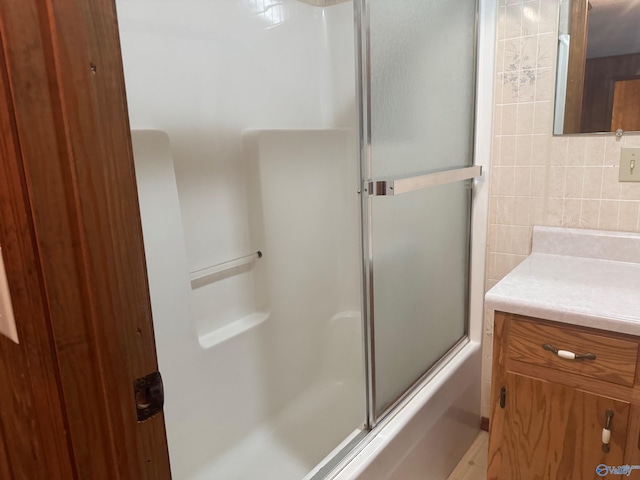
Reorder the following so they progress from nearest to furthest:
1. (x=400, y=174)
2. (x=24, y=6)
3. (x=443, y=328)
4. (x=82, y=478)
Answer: (x=24, y=6)
(x=82, y=478)
(x=400, y=174)
(x=443, y=328)

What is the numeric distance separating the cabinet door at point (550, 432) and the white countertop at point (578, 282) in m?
0.22

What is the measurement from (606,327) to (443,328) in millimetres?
728


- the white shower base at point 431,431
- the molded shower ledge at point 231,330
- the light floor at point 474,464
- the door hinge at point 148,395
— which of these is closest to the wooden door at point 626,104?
the white shower base at point 431,431

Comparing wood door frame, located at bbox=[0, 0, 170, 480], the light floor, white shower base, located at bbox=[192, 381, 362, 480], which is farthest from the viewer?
the light floor

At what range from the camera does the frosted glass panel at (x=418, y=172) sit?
133cm

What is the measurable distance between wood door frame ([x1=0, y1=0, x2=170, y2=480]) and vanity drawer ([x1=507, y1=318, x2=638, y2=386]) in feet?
3.38

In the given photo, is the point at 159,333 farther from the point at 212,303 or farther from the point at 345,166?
the point at 345,166

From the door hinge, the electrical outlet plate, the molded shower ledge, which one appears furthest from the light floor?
the electrical outlet plate

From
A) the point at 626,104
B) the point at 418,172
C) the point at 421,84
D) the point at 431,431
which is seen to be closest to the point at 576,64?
the point at 626,104

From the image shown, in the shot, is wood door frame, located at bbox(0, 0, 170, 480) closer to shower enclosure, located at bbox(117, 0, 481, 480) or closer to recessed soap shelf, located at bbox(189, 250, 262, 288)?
shower enclosure, located at bbox(117, 0, 481, 480)

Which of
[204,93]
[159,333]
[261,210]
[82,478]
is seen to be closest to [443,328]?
[261,210]

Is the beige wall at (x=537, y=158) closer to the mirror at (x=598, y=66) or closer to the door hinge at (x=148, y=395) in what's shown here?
the mirror at (x=598, y=66)

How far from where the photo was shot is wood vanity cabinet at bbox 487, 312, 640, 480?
3.77ft

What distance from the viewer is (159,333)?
4.96ft
